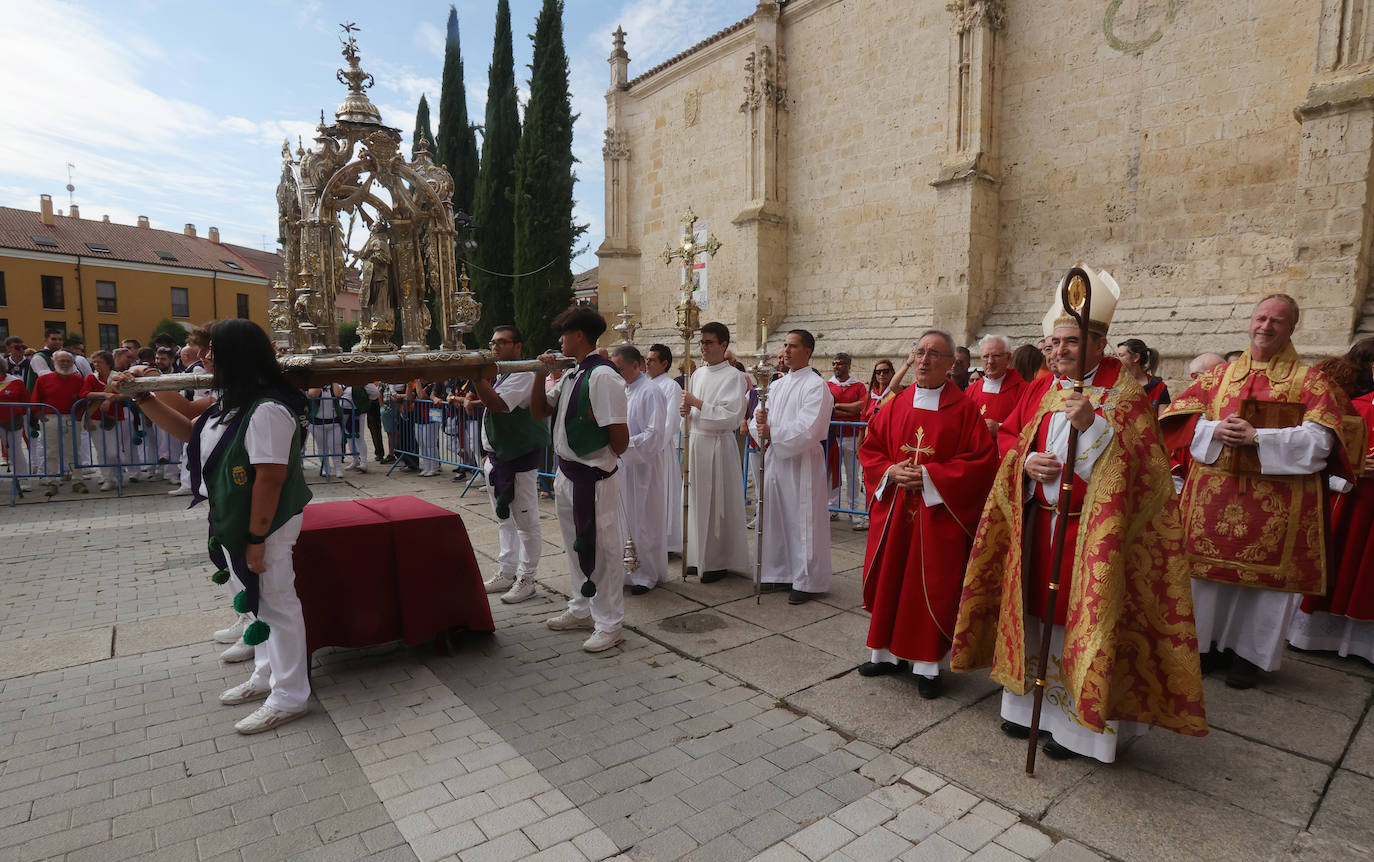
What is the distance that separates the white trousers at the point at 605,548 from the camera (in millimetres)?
4422

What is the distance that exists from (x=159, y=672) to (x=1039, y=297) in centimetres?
1278

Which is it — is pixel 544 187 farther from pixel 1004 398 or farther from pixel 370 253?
pixel 1004 398

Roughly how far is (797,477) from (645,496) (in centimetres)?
121

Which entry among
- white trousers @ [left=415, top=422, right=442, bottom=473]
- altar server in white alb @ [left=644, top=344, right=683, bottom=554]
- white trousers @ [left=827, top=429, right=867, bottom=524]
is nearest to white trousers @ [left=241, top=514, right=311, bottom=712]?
altar server in white alb @ [left=644, top=344, right=683, bottom=554]

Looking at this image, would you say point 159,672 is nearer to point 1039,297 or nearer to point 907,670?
point 907,670

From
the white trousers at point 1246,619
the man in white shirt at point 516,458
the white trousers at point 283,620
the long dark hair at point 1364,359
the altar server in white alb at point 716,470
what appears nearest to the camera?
the white trousers at point 283,620

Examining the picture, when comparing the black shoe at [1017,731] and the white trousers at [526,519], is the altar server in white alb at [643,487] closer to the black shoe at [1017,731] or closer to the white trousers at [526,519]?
the white trousers at [526,519]

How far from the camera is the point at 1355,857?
250 cm

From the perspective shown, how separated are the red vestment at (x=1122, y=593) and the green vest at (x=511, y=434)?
3.42m

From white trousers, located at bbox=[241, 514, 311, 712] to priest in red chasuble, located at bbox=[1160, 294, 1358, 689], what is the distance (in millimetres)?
4678

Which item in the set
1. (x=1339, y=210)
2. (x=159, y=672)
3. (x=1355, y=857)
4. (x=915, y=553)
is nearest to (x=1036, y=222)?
(x=1339, y=210)

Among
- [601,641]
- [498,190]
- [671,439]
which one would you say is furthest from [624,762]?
[498,190]

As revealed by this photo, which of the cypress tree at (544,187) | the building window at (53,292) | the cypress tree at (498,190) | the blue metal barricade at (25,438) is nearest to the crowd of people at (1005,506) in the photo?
the blue metal barricade at (25,438)

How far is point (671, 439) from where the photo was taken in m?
6.21
